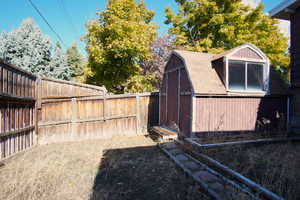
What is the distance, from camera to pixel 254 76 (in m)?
6.48

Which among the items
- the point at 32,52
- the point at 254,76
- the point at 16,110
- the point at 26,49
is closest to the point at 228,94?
the point at 254,76

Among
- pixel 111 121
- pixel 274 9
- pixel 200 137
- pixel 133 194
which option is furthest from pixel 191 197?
pixel 274 9

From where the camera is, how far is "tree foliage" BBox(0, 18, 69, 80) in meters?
13.5

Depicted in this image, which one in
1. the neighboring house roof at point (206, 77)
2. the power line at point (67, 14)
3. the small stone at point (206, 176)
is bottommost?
the small stone at point (206, 176)

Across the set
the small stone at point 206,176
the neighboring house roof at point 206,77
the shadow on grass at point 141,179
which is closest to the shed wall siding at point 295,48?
the neighboring house roof at point 206,77

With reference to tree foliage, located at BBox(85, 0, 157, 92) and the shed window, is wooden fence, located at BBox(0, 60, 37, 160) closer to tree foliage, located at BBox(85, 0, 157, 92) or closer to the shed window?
tree foliage, located at BBox(85, 0, 157, 92)

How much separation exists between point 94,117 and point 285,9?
9484 mm

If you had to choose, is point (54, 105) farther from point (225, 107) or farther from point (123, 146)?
point (225, 107)

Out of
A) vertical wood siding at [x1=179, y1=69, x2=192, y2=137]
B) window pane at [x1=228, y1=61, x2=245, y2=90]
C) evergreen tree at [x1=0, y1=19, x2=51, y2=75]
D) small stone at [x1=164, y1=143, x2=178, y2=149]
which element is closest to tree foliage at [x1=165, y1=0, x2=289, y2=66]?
window pane at [x1=228, y1=61, x2=245, y2=90]

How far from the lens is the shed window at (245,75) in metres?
6.20

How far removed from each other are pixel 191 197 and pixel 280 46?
1741 cm

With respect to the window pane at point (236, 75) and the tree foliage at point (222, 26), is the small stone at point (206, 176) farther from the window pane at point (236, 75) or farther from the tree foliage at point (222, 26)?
the tree foliage at point (222, 26)

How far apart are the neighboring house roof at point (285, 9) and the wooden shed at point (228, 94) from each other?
175cm

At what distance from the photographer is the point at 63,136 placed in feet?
24.1
